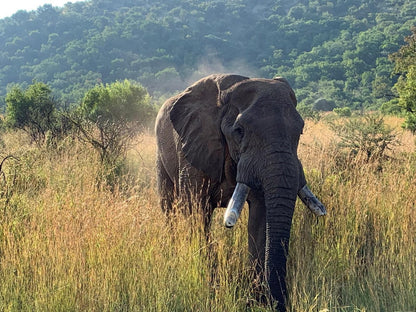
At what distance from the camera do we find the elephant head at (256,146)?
371 centimetres

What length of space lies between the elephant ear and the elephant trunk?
789 mm

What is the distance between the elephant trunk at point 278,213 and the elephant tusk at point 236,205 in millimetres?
221

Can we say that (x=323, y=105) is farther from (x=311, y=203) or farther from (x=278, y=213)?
(x=278, y=213)

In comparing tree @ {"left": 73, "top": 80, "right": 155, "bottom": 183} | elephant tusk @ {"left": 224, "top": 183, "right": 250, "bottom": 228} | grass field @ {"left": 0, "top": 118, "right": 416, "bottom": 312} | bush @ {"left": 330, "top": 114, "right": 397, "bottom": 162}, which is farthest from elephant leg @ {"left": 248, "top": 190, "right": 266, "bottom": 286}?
tree @ {"left": 73, "top": 80, "right": 155, "bottom": 183}

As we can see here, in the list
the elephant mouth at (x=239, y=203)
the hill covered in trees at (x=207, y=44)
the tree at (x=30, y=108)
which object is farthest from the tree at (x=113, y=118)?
the hill covered in trees at (x=207, y=44)

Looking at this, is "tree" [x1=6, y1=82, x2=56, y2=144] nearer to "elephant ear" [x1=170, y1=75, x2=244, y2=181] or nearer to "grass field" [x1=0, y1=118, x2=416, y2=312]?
"grass field" [x1=0, y1=118, x2=416, y2=312]

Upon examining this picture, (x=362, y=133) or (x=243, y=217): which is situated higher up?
(x=362, y=133)

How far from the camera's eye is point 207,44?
317ft

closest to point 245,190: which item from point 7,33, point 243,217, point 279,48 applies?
point 243,217

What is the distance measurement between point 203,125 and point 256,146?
0.80 m

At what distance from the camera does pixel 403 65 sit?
75.2 feet

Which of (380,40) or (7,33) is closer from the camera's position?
(380,40)

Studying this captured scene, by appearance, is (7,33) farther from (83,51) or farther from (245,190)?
(245,190)

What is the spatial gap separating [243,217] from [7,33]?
112155 millimetres
